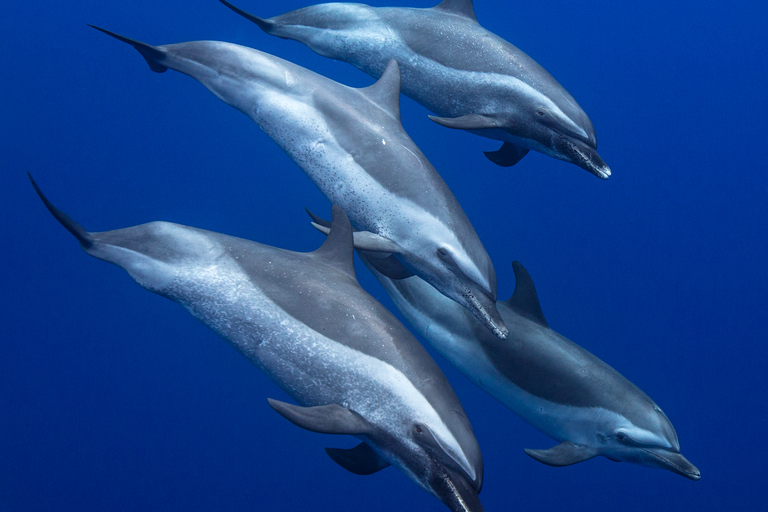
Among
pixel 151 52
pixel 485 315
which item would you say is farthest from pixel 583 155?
pixel 151 52

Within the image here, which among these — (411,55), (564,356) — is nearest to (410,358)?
(564,356)

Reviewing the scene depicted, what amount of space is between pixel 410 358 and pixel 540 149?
2.08 metres

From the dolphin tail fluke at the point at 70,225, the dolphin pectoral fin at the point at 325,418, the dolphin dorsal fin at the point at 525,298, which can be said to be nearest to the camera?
the dolphin pectoral fin at the point at 325,418

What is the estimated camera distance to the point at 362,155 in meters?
3.33

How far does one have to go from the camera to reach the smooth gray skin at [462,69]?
377 cm

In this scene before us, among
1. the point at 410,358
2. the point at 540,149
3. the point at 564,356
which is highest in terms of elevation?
the point at 540,149

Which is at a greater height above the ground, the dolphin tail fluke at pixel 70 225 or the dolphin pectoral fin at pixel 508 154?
the dolphin pectoral fin at pixel 508 154

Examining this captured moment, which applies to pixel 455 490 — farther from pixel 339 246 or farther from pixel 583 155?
pixel 583 155

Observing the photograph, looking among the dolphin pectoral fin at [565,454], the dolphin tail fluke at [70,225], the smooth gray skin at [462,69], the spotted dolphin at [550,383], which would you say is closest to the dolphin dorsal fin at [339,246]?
the spotted dolphin at [550,383]

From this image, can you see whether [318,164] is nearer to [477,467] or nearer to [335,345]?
[335,345]

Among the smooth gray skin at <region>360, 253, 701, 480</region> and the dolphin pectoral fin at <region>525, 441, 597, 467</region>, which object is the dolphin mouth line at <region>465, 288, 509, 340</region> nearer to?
the smooth gray skin at <region>360, 253, 701, 480</region>

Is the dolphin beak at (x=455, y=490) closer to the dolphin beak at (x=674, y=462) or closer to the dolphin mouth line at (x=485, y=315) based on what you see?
the dolphin mouth line at (x=485, y=315)

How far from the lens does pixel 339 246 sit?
3066 millimetres

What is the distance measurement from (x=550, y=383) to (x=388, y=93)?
2.35 meters
